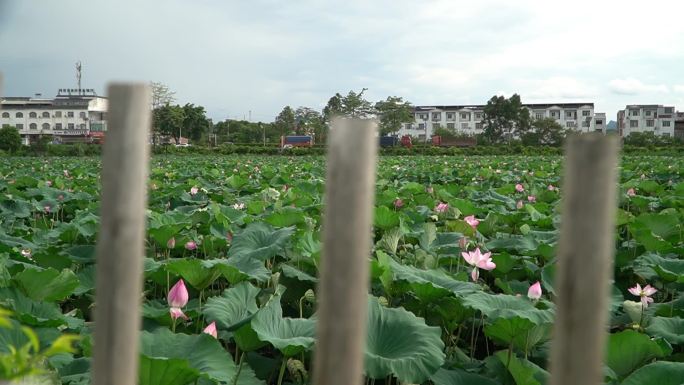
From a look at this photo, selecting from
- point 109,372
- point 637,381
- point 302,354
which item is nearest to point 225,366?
point 302,354

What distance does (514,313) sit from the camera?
56.3 inches

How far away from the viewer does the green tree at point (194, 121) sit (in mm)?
47125

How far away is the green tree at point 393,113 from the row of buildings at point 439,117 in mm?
15771

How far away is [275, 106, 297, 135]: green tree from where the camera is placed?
55094mm

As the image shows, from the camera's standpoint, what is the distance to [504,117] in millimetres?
50812

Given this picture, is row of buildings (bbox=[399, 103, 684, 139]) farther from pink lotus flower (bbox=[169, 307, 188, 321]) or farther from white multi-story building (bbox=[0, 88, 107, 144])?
pink lotus flower (bbox=[169, 307, 188, 321])

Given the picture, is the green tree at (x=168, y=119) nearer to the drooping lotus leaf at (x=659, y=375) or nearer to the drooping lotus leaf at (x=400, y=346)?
the drooping lotus leaf at (x=400, y=346)

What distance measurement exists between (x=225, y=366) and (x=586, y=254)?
843mm

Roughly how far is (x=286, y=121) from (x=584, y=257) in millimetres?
55637

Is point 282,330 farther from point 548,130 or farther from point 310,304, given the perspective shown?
point 548,130

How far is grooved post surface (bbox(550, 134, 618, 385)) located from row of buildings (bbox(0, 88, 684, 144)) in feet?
220

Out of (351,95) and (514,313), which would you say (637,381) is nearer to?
(514,313)

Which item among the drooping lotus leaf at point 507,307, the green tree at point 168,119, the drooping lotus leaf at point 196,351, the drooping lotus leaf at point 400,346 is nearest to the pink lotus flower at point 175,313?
the drooping lotus leaf at point 196,351

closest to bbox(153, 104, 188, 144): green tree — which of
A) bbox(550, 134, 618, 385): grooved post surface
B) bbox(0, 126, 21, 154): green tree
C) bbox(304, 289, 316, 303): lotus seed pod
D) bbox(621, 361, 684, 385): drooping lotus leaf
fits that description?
bbox(0, 126, 21, 154): green tree
